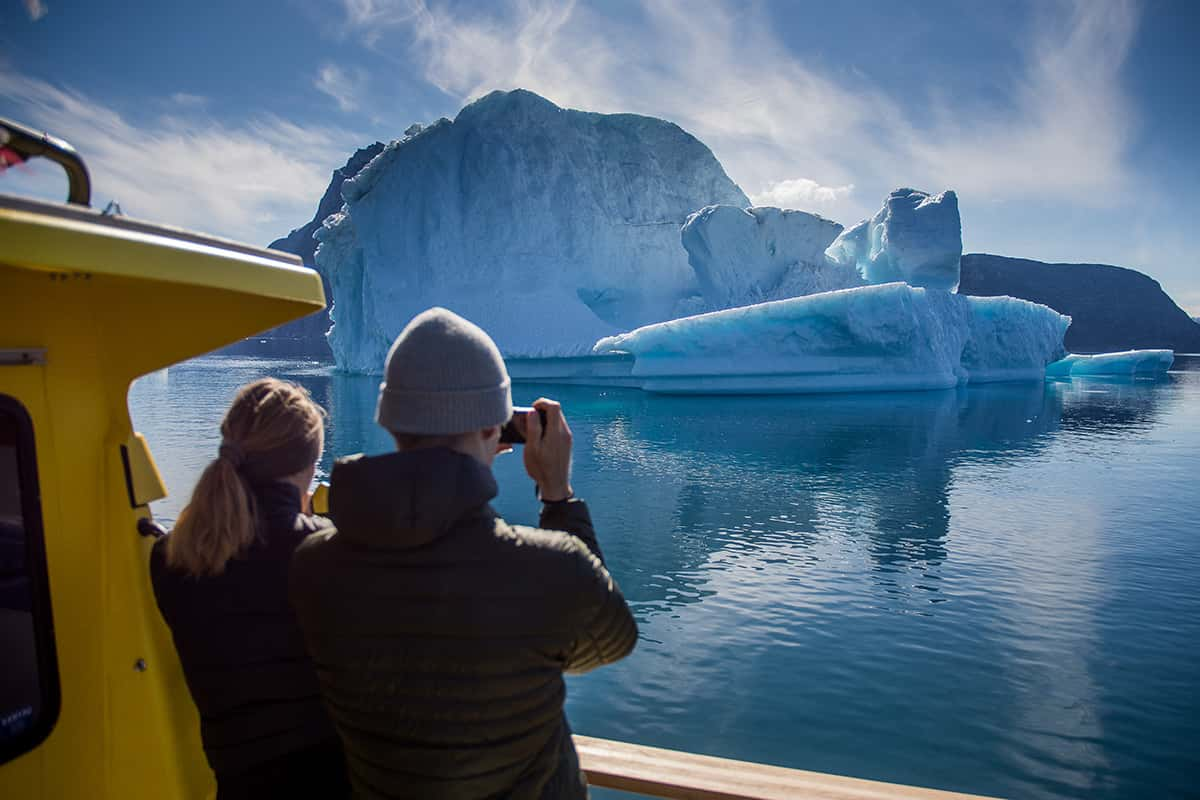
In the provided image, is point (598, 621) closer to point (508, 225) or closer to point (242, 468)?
point (242, 468)

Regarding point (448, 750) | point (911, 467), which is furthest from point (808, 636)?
point (911, 467)

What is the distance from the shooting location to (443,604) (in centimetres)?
74

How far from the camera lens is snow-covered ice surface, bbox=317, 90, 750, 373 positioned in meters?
19.7

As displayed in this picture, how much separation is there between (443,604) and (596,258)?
68.0 feet

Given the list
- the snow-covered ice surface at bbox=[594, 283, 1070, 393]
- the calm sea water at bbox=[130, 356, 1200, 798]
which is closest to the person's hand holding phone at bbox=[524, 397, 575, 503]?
the calm sea water at bbox=[130, 356, 1200, 798]

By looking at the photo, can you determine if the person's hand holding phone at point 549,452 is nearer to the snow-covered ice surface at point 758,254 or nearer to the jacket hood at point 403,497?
the jacket hood at point 403,497

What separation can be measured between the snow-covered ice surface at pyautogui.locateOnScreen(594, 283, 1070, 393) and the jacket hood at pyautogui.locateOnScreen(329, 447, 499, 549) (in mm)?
14312

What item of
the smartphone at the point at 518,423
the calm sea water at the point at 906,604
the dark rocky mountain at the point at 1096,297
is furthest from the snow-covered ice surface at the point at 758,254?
the dark rocky mountain at the point at 1096,297

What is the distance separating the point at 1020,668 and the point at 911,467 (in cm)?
495

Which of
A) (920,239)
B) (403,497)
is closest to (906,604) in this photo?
(403,497)

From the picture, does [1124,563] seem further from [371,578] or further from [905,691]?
[371,578]

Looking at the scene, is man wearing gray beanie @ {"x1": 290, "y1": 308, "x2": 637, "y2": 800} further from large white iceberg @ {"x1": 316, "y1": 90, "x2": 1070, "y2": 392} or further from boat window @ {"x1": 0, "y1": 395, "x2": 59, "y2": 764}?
large white iceberg @ {"x1": 316, "y1": 90, "x2": 1070, "y2": 392}

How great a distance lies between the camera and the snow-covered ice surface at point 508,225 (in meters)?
19.7

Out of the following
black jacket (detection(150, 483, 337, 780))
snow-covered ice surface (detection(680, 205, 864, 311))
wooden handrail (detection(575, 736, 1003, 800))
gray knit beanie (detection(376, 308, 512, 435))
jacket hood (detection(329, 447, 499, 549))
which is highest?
snow-covered ice surface (detection(680, 205, 864, 311))
